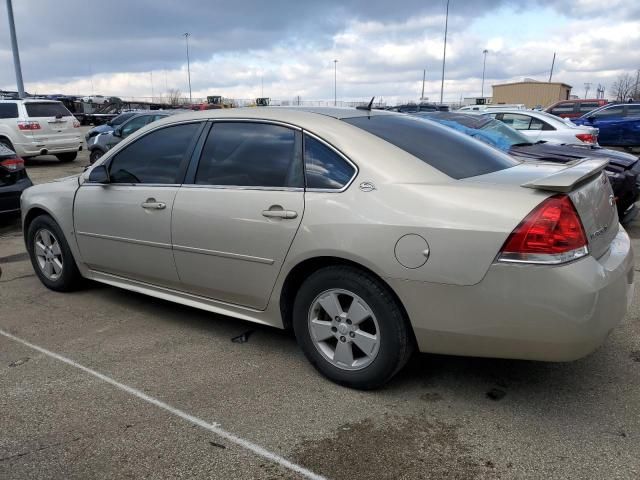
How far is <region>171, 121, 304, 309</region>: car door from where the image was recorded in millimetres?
3240

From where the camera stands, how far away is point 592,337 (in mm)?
2584

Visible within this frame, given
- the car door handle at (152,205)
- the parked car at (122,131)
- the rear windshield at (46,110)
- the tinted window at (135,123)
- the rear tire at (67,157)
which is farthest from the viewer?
the rear tire at (67,157)

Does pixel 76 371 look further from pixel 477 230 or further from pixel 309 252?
pixel 477 230

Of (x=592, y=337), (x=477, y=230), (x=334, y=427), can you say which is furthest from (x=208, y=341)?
(x=592, y=337)

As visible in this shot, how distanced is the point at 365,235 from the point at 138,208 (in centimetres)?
190

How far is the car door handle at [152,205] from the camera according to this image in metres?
3.80

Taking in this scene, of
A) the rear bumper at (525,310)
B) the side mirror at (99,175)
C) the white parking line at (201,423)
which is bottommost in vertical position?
the white parking line at (201,423)

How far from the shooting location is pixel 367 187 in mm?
2947

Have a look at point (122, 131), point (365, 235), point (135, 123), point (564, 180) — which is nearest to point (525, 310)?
point (564, 180)

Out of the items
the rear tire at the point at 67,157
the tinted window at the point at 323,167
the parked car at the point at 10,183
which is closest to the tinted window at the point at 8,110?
the rear tire at the point at 67,157

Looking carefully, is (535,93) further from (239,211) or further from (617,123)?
(239,211)

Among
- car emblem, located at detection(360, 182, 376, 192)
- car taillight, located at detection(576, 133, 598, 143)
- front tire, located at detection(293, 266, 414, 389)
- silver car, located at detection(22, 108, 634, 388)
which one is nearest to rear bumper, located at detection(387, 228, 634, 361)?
silver car, located at detection(22, 108, 634, 388)

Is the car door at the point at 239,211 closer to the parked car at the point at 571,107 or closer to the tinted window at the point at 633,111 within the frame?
the tinted window at the point at 633,111

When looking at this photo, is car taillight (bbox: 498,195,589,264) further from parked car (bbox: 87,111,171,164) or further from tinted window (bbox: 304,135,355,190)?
parked car (bbox: 87,111,171,164)
